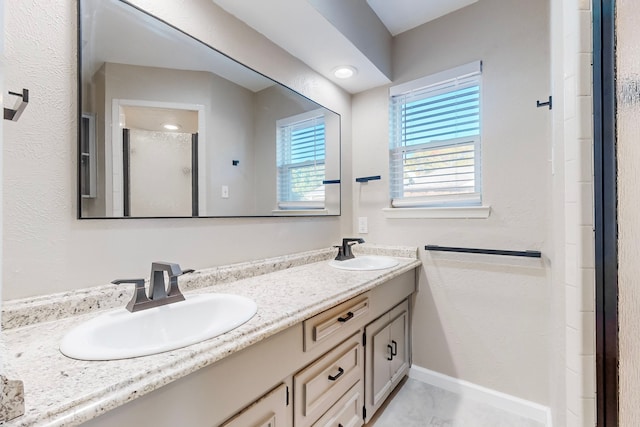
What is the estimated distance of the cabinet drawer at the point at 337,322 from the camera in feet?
3.53

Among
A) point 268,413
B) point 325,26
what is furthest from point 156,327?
point 325,26

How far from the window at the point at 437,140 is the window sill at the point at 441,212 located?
0.07 meters

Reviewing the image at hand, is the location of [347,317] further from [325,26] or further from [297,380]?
[325,26]

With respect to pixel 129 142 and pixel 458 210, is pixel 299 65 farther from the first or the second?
pixel 458 210

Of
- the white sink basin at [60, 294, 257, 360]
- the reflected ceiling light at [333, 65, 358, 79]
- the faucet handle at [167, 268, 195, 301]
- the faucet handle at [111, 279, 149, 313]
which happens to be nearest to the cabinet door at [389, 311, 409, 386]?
the white sink basin at [60, 294, 257, 360]

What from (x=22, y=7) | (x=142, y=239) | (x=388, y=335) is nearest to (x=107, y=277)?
A: (x=142, y=239)

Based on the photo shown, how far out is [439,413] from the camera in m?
1.69

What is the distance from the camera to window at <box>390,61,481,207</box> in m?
1.86

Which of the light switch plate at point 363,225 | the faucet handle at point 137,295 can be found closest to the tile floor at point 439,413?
the light switch plate at point 363,225

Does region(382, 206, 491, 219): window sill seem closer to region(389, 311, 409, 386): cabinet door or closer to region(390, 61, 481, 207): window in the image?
region(390, 61, 481, 207): window

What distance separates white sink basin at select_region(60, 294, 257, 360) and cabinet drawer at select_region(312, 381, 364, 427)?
22.5 inches

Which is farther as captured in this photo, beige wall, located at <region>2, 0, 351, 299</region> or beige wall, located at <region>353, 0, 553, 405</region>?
beige wall, located at <region>353, 0, 553, 405</region>

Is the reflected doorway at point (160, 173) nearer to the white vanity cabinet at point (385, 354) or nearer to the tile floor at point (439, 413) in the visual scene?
the white vanity cabinet at point (385, 354)

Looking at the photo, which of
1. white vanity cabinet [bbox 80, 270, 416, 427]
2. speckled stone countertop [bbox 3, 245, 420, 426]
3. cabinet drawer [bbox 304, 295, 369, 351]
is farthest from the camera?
cabinet drawer [bbox 304, 295, 369, 351]
